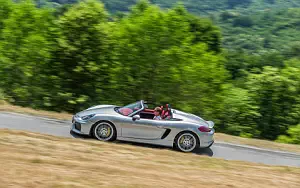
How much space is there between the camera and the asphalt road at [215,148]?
12.5m

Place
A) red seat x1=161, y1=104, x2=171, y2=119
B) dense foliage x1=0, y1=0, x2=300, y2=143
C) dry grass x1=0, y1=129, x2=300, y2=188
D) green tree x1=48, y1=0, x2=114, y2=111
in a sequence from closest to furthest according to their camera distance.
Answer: dry grass x1=0, y1=129, x2=300, y2=188 → red seat x1=161, y1=104, x2=171, y2=119 → green tree x1=48, y1=0, x2=114, y2=111 → dense foliage x1=0, y1=0, x2=300, y2=143

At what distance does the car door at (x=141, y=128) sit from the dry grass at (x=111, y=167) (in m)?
0.60

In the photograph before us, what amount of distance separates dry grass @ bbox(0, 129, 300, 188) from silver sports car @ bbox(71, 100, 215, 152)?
0.60 metres

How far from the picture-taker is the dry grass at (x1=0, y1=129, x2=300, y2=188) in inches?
301

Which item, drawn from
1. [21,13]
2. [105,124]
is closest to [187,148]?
[105,124]

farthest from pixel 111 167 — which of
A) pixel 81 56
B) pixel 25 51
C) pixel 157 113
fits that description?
pixel 25 51

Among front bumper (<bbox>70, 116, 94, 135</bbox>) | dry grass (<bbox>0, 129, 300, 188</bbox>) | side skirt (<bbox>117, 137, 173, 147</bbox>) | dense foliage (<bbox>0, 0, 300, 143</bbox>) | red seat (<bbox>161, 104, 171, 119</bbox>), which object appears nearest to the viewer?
dry grass (<bbox>0, 129, 300, 188</bbox>)

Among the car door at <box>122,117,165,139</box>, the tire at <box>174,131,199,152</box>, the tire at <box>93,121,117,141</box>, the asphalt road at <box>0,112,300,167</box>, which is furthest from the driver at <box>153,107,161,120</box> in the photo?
the tire at <box>93,121,117,141</box>

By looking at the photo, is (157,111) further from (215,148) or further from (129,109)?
(215,148)

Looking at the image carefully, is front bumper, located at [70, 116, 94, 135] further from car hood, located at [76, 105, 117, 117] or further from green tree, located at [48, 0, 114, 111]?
green tree, located at [48, 0, 114, 111]

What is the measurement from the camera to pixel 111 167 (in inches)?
345

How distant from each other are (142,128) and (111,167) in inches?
128

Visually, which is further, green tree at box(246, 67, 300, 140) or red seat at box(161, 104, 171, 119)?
green tree at box(246, 67, 300, 140)

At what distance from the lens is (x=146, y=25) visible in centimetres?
2223
